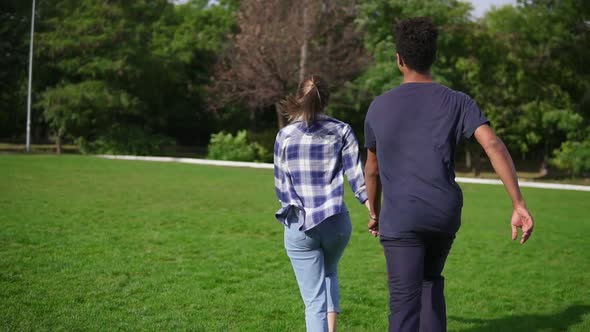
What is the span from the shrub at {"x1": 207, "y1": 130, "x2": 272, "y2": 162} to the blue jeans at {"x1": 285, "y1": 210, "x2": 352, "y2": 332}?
87.6ft

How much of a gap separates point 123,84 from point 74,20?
4301mm

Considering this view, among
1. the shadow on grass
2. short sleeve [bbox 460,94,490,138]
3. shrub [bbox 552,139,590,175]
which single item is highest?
short sleeve [bbox 460,94,490,138]

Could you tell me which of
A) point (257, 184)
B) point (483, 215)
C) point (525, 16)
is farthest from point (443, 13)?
point (483, 215)

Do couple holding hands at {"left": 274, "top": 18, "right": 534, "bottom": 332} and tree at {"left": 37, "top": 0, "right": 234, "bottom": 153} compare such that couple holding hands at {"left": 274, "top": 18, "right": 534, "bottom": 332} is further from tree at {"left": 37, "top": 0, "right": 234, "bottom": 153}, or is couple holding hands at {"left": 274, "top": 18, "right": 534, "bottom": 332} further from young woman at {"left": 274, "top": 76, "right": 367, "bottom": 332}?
tree at {"left": 37, "top": 0, "right": 234, "bottom": 153}

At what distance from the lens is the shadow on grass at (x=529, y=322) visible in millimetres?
5473

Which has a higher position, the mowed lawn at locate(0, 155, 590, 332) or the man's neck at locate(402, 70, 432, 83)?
the man's neck at locate(402, 70, 432, 83)

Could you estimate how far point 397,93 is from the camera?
132 inches

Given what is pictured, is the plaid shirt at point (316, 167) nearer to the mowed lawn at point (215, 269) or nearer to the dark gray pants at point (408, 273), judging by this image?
the dark gray pants at point (408, 273)

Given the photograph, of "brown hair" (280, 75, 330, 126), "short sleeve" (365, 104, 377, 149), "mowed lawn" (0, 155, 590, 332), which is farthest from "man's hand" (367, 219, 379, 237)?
"mowed lawn" (0, 155, 590, 332)

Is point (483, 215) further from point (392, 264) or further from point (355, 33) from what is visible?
point (355, 33)

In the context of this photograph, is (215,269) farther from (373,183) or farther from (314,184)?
(373,183)

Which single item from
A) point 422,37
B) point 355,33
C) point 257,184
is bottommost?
point 257,184

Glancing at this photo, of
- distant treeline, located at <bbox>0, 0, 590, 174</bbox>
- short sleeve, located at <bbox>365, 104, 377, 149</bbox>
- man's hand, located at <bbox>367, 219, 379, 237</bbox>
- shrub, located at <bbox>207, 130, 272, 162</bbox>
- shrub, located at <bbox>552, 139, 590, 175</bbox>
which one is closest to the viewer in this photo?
short sleeve, located at <bbox>365, 104, 377, 149</bbox>

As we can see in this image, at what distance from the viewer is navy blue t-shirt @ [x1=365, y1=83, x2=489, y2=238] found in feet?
10.5
